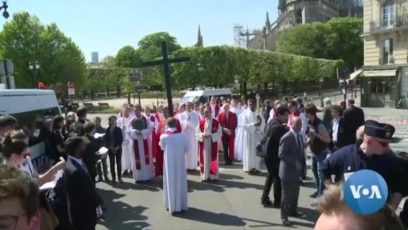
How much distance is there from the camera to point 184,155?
937 centimetres

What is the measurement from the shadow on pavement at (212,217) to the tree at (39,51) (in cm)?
4354

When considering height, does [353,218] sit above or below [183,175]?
above

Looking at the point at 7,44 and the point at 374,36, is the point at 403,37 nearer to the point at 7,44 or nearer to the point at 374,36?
the point at 374,36

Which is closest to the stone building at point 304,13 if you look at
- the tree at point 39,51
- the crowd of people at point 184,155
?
the tree at point 39,51

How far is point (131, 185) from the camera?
12062 mm

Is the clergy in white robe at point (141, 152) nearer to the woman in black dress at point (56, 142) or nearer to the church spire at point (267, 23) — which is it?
the woman in black dress at point (56, 142)

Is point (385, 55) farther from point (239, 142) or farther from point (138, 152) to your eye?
point (138, 152)

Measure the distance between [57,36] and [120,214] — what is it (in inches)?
1922

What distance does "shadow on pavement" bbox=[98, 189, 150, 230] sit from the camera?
28.0ft

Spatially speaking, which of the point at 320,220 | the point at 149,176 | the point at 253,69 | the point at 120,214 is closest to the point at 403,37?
the point at 253,69

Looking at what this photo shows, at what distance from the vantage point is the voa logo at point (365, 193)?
5.21 feet

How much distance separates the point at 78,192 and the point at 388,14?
46.5 m

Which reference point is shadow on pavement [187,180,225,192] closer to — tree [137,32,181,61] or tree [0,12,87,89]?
tree [0,12,87,89]

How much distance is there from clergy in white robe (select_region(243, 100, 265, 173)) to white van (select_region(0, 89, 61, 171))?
550 centimetres
